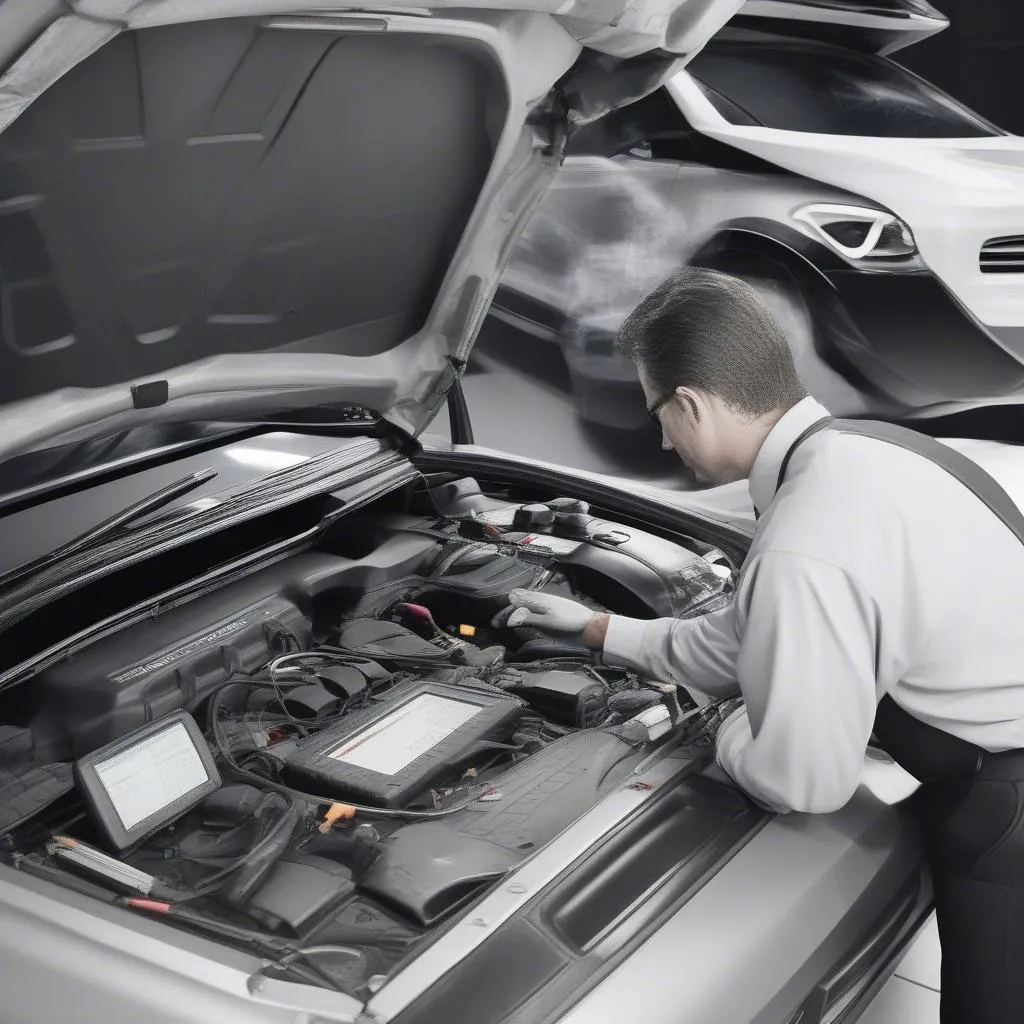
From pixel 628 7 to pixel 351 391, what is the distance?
0.92 m

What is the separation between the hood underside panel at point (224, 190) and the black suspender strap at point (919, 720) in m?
0.79

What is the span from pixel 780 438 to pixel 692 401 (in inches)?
5.5

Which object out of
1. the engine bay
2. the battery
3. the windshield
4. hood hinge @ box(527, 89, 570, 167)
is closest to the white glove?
the engine bay

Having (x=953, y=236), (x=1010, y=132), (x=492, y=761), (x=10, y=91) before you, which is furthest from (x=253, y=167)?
(x=1010, y=132)

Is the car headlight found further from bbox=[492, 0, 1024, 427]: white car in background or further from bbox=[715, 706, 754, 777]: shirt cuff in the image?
bbox=[715, 706, 754, 777]: shirt cuff

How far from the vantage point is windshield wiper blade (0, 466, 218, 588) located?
1.55 metres

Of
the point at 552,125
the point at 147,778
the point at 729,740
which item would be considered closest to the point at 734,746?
the point at 729,740

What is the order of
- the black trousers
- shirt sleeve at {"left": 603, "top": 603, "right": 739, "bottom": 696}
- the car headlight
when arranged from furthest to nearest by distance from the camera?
the car headlight, shirt sleeve at {"left": 603, "top": 603, "right": 739, "bottom": 696}, the black trousers

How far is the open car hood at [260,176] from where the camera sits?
1265mm

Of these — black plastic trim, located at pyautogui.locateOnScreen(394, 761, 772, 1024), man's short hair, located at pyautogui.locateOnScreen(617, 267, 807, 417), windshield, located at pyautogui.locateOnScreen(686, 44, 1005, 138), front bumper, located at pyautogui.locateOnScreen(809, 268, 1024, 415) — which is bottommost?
front bumper, located at pyautogui.locateOnScreen(809, 268, 1024, 415)

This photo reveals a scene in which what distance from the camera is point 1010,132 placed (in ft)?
13.5

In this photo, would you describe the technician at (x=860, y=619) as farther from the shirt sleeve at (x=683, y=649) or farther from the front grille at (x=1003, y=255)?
the front grille at (x=1003, y=255)

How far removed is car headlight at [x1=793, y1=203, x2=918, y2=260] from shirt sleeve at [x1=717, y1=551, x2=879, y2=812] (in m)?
2.84

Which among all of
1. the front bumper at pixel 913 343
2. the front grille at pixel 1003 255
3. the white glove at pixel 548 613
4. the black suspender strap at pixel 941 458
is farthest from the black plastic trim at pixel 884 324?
the black suspender strap at pixel 941 458
